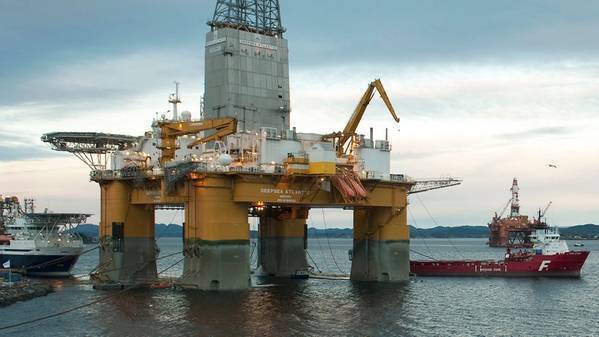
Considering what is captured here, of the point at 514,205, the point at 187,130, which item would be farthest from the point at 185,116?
the point at 514,205

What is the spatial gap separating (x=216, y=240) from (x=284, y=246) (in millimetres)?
15790

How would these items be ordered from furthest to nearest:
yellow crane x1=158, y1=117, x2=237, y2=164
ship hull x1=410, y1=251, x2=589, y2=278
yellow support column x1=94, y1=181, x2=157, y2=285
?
ship hull x1=410, y1=251, x2=589, y2=278
yellow support column x1=94, y1=181, x2=157, y2=285
yellow crane x1=158, y1=117, x2=237, y2=164

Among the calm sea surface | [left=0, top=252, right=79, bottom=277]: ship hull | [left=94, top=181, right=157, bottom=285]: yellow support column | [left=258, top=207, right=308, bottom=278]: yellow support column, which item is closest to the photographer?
the calm sea surface

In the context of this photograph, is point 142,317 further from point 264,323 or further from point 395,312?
point 395,312

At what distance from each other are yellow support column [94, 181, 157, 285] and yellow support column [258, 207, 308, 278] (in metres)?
9.54

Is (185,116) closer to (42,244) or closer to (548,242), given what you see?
(42,244)

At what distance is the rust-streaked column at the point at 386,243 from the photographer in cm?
5706

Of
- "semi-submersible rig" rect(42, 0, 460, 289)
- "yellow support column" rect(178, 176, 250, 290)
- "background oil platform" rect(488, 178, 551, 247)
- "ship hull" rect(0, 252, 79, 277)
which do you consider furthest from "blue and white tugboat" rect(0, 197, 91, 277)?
"background oil platform" rect(488, 178, 551, 247)

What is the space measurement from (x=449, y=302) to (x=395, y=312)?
7.58m

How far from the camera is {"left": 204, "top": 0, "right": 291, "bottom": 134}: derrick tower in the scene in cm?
5822

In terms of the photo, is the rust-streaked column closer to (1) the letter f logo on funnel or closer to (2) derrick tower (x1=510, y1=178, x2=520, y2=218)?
(1) the letter f logo on funnel

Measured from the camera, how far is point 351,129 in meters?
57.5

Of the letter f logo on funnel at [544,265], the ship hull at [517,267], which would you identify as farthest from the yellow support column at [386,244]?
the letter f logo on funnel at [544,265]

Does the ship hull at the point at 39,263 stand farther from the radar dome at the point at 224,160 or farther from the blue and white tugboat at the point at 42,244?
the radar dome at the point at 224,160
